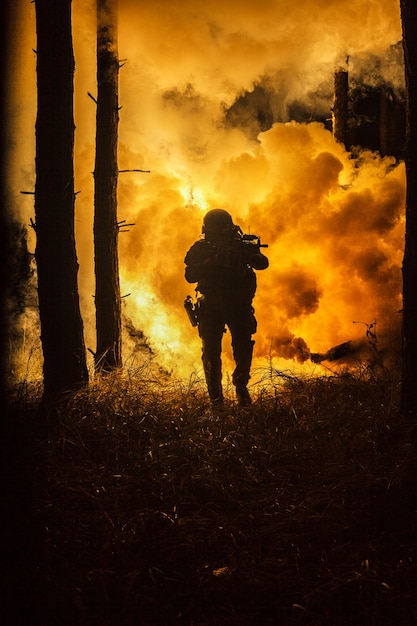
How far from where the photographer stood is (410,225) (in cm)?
560

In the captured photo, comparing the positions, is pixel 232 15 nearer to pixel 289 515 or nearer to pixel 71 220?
pixel 71 220

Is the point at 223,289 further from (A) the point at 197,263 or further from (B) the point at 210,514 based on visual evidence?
(B) the point at 210,514

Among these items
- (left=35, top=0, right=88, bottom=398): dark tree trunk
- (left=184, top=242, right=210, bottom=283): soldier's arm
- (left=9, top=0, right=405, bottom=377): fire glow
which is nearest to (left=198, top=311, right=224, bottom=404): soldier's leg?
(left=184, top=242, right=210, bottom=283): soldier's arm

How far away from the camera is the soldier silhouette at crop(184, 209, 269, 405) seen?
275 inches

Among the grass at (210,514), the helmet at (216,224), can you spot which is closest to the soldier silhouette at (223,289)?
the helmet at (216,224)

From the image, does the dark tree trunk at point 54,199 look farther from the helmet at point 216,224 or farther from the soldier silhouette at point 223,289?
the helmet at point 216,224

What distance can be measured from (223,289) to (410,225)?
7.72 feet

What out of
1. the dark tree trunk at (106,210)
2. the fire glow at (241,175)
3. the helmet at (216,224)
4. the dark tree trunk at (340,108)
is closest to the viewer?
the helmet at (216,224)

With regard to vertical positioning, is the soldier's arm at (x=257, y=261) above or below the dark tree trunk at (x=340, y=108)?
below

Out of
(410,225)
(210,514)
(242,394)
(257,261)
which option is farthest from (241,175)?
(210,514)

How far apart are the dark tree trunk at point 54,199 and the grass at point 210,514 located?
68cm

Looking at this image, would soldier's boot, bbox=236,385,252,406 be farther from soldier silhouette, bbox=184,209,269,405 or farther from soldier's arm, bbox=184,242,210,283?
soldier's arm, bbox=184,242,210,283

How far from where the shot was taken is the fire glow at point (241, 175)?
36.1 feet

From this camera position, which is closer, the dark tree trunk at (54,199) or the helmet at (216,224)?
the dark tree trunk at (54,199)
